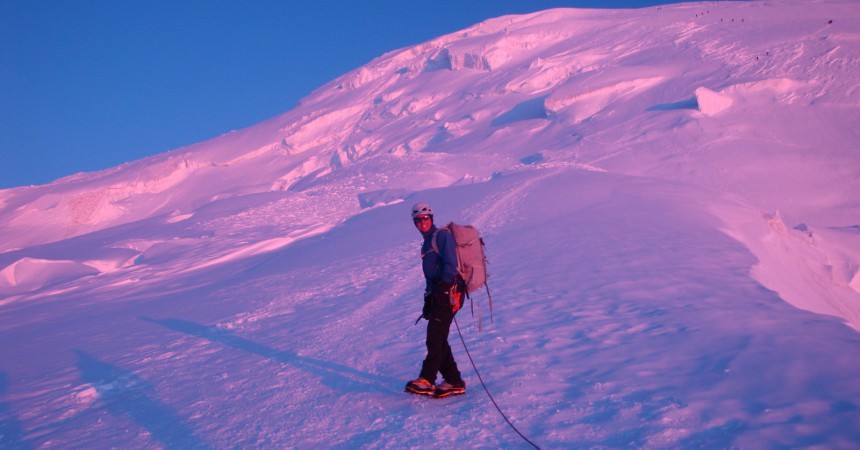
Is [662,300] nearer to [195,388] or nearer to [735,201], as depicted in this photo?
[195,388]

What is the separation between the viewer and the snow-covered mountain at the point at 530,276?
4.87 metres

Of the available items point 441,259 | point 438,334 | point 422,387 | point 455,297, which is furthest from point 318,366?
point 441,259

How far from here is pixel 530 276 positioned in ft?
31.3

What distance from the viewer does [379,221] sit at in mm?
18469

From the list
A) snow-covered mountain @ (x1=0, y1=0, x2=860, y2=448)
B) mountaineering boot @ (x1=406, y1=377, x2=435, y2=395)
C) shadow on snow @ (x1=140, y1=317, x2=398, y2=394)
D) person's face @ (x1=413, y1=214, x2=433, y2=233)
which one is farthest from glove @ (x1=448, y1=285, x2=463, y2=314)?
shadow on snow @ (x1=140, y1=317, x2=398, y2=394)

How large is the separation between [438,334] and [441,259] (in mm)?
652

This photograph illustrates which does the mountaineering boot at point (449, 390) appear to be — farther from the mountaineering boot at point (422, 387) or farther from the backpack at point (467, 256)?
the backpack at point (467, 256)

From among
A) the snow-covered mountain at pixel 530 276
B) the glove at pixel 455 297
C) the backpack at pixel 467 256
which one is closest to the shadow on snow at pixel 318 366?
the snow-covered mountain at pixel 530 276

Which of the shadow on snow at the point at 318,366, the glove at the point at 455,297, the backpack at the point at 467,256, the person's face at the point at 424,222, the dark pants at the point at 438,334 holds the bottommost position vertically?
the shadow on snow at the point at 318,366

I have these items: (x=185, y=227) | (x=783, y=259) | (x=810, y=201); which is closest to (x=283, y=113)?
(x=185, y=227)

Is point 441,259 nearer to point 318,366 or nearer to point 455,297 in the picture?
point 455,297

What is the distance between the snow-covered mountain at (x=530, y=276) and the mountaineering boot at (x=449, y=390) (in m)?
0.11

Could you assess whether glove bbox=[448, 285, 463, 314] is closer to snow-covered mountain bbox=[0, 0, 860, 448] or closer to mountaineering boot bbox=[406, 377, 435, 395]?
mountaineering boot bbox=[406, 377, 435, 395]

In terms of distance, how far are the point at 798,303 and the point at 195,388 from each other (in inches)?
279
